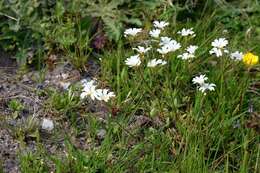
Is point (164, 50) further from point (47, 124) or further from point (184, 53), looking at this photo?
point (47, 124)

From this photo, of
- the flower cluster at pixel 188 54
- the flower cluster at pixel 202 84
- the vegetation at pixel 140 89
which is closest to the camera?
the vegetation at pixel 140 89

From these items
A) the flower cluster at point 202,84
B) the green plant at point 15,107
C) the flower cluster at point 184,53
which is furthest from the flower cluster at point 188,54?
the green plant at point 15,107

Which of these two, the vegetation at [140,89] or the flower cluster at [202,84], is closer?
the vegetation at [140,89]

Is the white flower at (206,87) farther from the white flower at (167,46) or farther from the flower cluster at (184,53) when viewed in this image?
the white flower at (167,46)

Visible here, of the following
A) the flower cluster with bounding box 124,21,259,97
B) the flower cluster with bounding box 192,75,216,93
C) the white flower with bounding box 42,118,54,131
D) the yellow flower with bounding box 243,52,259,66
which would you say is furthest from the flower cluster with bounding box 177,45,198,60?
the white flower with bounding box 42,118,54,131

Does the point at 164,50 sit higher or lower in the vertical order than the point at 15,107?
higher

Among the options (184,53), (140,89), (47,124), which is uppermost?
(184,53)

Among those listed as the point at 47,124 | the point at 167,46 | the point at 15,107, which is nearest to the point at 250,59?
the point at 167,46
